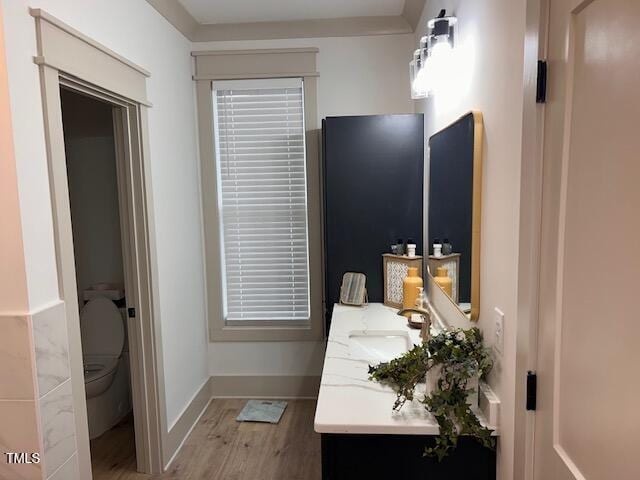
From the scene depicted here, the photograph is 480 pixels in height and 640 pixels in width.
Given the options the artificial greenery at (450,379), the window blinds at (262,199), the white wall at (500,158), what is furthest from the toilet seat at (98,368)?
the white wall at (500,158)

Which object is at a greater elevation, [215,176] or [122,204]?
[215,176]

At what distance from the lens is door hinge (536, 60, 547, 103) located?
0.99 m

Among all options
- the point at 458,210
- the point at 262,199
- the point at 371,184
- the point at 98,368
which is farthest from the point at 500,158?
the point at 98,368

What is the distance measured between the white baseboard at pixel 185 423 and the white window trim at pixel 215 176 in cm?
41

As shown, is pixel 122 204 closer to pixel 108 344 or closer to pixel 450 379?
pixel 108 344

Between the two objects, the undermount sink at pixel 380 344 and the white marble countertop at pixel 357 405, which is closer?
the white marble countertop at pixel 357 405

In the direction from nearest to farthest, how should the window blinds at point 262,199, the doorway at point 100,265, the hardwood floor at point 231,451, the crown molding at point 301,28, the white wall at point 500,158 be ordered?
the white wall at point 500,158 → the hardwood floor at point 231,451 → the doorway at point 100,265 → the crown molding at point 301,28 → the window blinds at point 262,199

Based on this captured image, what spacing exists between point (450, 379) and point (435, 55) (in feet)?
4.27

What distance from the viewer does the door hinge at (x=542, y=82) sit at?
99 centimetres

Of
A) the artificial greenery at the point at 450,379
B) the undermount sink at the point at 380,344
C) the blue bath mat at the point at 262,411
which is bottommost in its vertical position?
the blue bath mat at the point at 262,411

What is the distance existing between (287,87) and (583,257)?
8.32 feet

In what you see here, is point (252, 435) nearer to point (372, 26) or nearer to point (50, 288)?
point (50, 288)

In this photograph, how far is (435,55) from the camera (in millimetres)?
1826

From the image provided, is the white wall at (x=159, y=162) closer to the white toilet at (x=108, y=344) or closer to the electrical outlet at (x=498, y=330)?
the white toilet at (x=108, y=344)
